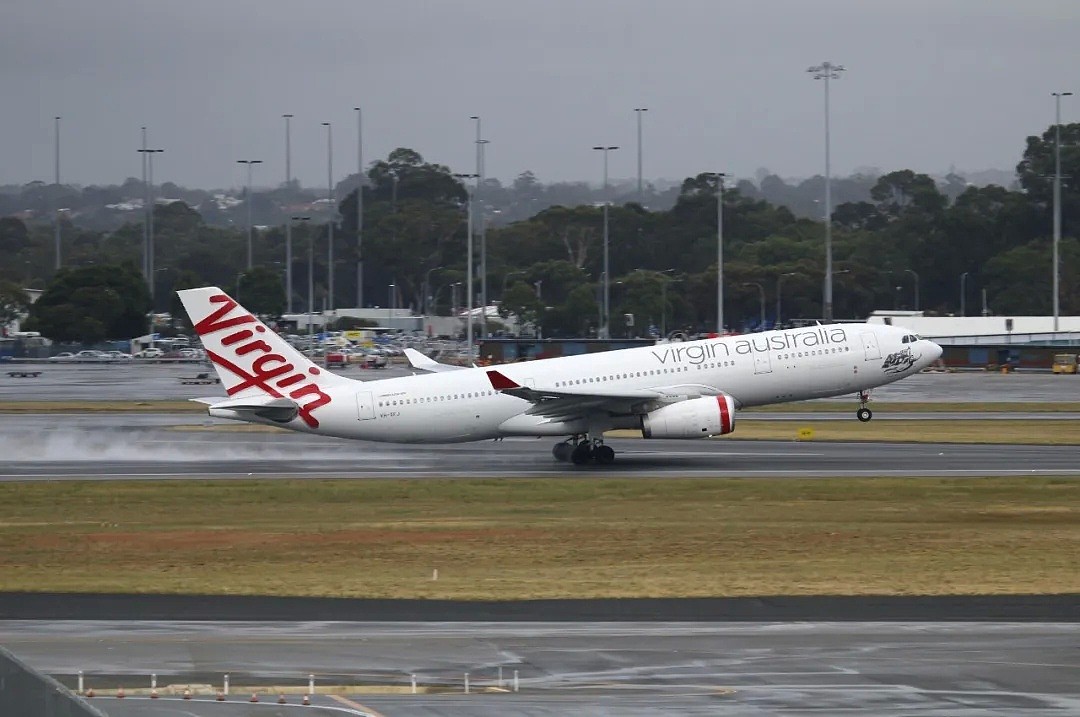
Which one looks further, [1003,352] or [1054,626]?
[1003,352]

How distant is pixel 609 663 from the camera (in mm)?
18766

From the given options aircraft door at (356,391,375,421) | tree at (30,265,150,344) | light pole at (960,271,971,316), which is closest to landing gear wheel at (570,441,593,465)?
aircraft door at (356,391,375,421)

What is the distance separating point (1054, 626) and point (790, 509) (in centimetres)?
1365

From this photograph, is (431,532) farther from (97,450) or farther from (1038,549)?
(97,450)

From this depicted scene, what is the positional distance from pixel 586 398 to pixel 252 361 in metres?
10.3

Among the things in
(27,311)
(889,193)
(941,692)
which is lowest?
(941,692)

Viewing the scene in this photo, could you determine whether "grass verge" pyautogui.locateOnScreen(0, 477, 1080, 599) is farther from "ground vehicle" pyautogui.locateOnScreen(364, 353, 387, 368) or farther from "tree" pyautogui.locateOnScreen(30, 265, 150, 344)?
"tree" pyautogui.locateOnScreen(30, 265, 150, 344)

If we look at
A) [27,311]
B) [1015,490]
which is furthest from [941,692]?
[27,311]

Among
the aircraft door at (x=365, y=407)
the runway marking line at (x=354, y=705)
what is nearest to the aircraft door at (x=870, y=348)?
the aircraft door at (x=365, y=407)

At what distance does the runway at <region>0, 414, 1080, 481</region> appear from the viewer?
1683 inches

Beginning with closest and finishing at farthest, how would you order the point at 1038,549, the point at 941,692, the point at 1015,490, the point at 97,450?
the point at 941,692, the point at 1038,549, the point at 1015,490, the point at 97,450

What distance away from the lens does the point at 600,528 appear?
32.2 metres

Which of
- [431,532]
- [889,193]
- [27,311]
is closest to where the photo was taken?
[431,532]

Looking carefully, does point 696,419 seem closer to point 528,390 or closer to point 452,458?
point 528,390
